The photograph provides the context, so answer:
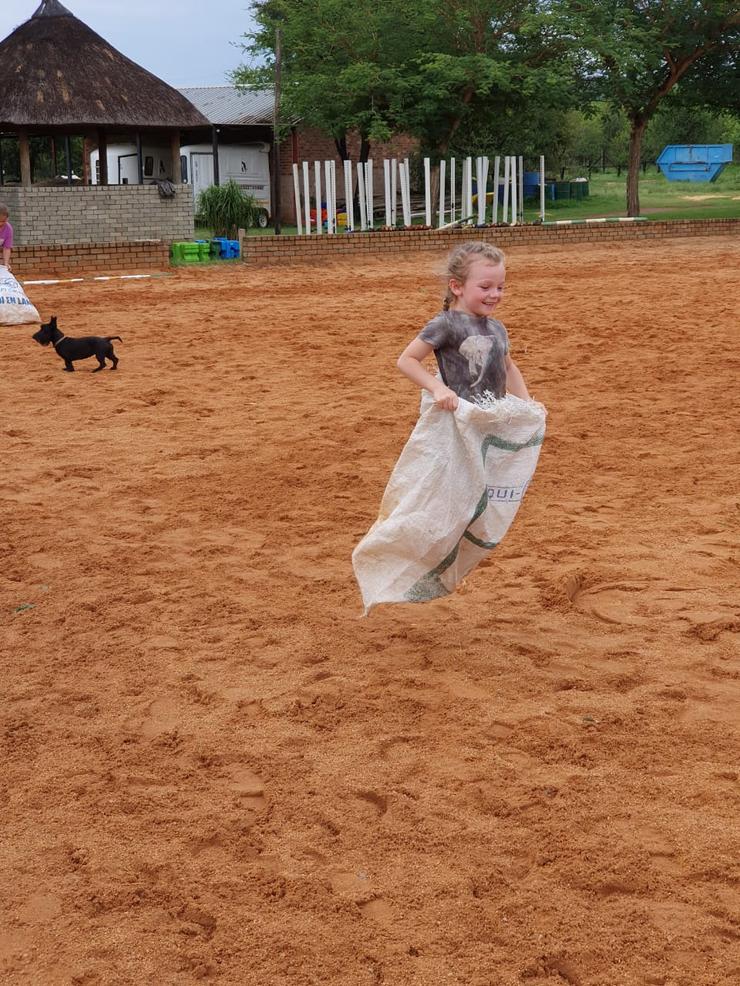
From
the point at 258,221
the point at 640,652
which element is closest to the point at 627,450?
the point at 640,652

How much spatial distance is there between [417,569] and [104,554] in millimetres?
2104

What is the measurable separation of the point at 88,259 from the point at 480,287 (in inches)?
655

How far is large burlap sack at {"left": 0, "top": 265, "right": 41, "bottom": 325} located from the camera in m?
13.5

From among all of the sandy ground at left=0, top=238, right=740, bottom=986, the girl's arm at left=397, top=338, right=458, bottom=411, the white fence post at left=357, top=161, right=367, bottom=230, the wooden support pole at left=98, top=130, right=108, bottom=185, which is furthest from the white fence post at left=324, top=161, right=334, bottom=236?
the girl's arm at left=397, top=338, right=458, bottom=411

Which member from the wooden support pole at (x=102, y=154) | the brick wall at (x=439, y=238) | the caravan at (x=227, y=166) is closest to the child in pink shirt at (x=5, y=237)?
the brick wall at (x=439, y=238)

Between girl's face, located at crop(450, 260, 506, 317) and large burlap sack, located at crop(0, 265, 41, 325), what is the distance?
10.4 meters

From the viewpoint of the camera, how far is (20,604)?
204 inches

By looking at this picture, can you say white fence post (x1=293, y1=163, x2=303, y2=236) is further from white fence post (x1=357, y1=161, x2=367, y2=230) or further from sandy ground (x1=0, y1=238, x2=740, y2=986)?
sandy ground (x1=0, y1=238, x2=740, y2=986)

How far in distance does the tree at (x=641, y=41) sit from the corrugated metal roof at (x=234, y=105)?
11.2 m

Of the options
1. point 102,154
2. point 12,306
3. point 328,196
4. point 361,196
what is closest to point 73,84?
point 102,154

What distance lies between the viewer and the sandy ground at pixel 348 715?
2.84m

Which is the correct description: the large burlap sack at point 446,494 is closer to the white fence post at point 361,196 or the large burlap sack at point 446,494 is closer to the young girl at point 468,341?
the young girl at point 468,341

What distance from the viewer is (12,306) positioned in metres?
13.5

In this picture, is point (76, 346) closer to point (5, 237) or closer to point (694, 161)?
point (5, 237)
